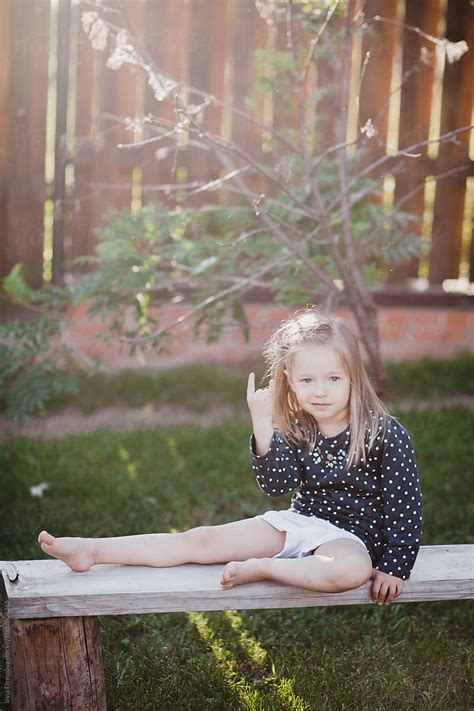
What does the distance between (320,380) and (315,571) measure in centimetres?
49

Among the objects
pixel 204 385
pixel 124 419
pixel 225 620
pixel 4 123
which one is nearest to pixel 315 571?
pixel 225 620

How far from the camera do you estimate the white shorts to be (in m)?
2.28

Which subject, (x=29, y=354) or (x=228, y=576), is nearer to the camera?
(x=228, y=576)

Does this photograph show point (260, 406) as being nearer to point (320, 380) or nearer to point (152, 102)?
point (320, 380)

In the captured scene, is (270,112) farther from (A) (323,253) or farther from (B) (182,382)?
(A) (323,253)

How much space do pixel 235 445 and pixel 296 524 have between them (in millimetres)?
1766

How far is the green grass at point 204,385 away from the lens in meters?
4.87

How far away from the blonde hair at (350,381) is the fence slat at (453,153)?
3470 millimetres

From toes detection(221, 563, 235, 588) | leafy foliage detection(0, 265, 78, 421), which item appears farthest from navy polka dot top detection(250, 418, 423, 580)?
leafy foliage detection(0, 265, 78, 421)

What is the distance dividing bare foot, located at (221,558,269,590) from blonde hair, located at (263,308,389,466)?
0.37 metres

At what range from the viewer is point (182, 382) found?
5121mm

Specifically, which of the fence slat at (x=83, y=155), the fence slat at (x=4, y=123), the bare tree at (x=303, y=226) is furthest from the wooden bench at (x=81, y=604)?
the fence slat at (x=4, y=123)

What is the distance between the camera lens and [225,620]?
2760 millimetres

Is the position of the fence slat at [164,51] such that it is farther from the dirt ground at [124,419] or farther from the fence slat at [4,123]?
the dirt ground at [124,419]
